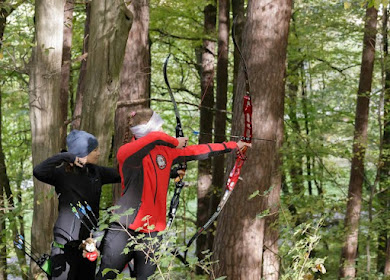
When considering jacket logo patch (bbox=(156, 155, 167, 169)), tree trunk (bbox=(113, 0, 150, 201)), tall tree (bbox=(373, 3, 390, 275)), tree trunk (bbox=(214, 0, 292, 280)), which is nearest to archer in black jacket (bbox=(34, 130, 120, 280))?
jacket logo patch (bbox=(156, 155, 167, 169))

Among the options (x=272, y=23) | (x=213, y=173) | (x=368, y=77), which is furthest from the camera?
(x=213, y=173)

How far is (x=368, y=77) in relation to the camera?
11.2 m

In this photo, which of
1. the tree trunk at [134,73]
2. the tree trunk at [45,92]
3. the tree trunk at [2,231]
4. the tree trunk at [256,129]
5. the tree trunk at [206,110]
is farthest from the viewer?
the tree trunk at [206,110]

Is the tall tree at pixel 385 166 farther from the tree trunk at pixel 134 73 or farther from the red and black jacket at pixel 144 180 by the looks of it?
the red and black jacket at pixel 144 180

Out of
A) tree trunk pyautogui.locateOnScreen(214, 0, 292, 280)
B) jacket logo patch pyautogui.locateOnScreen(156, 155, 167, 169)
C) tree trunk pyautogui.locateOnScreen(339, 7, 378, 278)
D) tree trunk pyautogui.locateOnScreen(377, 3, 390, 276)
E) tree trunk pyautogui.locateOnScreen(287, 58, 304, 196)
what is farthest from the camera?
tree trunk pyautogui.locateOnScreen(287, 58, 304, 196)

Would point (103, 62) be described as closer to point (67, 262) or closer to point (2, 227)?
point (67, 262)

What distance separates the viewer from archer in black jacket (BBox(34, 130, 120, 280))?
395 cm

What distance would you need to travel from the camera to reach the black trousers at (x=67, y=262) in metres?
3.98

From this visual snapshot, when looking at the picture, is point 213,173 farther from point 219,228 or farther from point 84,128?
point 84,128

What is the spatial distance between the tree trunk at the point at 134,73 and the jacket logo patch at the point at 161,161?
3.09m

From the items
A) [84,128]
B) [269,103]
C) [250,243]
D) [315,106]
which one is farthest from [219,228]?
[315,106]

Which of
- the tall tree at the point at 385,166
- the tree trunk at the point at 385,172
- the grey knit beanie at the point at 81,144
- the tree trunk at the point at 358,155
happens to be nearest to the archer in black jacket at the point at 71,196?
the grey knit beanie at the point at 81,144

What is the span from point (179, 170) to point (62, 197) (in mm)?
1075

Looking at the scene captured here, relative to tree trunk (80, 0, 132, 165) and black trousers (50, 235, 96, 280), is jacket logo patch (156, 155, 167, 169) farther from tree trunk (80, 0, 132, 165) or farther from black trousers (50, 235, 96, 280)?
tree trunk (80, 0, 132, 165)
